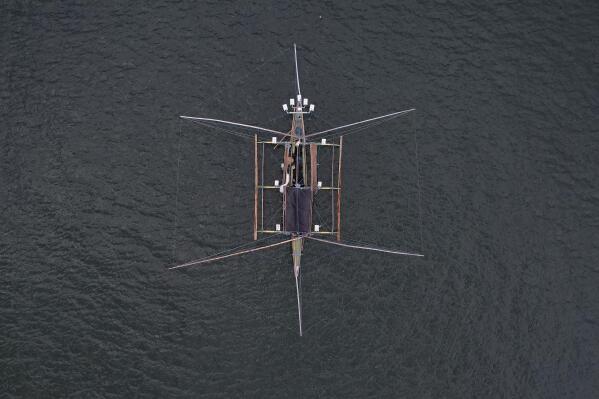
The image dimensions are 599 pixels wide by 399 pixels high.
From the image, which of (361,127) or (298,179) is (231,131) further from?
(361,127)

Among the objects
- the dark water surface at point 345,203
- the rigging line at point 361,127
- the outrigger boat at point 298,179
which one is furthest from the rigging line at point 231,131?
the rigging line at point 361,127

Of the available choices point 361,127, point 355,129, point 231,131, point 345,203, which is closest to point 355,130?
point 355,129

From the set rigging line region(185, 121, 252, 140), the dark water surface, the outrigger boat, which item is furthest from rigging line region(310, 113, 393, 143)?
rigging line region(185, 121, 252, 140)

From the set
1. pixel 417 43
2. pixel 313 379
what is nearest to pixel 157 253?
pixel 313 379

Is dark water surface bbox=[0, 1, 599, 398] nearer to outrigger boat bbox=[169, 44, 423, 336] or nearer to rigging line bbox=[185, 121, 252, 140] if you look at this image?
rigging line bbox=[185, 121, 252, 140]

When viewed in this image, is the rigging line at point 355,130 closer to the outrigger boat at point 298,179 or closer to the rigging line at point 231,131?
the outrigger boat at point 298,179
